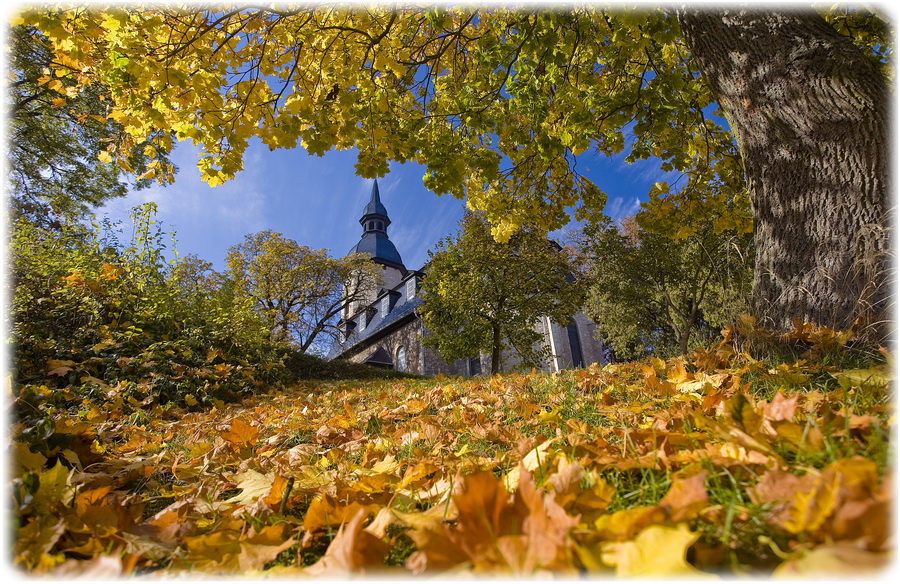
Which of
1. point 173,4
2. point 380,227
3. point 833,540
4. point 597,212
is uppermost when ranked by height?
point 380,227

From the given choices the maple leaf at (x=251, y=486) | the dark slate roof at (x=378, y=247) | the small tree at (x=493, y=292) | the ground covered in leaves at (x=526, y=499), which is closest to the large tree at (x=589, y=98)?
the ground covered in leaves at (x=526, y=499)

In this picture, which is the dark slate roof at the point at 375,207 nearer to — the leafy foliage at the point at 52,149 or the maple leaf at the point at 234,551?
the leafy foliage at the point at 52,149

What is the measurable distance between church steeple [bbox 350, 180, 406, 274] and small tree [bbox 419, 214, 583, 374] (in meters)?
26.1

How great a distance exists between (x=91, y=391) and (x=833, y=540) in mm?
5997

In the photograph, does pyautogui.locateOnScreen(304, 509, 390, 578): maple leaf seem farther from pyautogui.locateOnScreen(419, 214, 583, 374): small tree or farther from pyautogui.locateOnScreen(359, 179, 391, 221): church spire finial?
pyautogui.locateOnScreen(359, 179, 391, 221): church spire finial

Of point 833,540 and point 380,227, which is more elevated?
point 380,227

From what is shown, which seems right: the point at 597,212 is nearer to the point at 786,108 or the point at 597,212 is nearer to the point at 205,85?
the point at 786,108

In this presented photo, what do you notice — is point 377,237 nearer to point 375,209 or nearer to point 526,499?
point 375,209

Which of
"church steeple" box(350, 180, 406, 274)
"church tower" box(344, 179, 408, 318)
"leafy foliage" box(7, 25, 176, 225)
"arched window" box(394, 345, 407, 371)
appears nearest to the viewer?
"leafy foliage" box(7, 25, 176, 225)

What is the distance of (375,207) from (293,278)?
28634 mm

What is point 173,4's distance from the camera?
3.27 metres

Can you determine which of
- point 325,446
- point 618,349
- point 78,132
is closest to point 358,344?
point 618,349

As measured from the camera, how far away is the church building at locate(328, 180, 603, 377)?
21.9 meters

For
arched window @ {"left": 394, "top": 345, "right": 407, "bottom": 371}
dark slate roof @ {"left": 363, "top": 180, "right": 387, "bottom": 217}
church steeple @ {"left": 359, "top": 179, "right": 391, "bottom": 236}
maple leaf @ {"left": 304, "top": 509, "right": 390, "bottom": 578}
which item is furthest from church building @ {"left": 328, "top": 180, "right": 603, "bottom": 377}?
A: dark slate roof @ {"left": 363, "top": 180, "right": 387, "bottom": 217}
